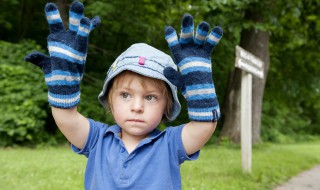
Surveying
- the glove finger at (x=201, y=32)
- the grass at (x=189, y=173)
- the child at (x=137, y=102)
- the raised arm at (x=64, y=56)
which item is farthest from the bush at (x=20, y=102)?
the glove finger at (x=201, y=32)

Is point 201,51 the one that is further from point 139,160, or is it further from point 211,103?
point 139,160

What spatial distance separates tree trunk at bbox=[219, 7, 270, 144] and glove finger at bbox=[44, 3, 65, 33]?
898 cm

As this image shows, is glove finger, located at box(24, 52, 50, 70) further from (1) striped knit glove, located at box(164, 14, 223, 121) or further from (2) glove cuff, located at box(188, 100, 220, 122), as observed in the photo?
(2) glove cuff, located at box(188, 100, 220, 122)

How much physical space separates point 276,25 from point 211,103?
843cm

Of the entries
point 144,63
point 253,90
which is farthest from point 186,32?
point 253,90

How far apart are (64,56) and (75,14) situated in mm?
210

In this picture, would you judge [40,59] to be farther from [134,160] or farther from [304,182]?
[304,182]

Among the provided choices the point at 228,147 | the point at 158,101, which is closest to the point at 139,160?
the point at 158,101

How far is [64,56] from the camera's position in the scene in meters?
2.12

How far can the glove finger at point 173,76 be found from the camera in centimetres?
211

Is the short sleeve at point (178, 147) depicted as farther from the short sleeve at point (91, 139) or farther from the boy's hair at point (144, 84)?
the short sleeve at point (91, 139)

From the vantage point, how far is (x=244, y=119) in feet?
21.3

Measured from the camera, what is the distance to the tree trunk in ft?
37.0

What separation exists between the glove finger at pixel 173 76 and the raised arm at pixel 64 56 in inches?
16.6
